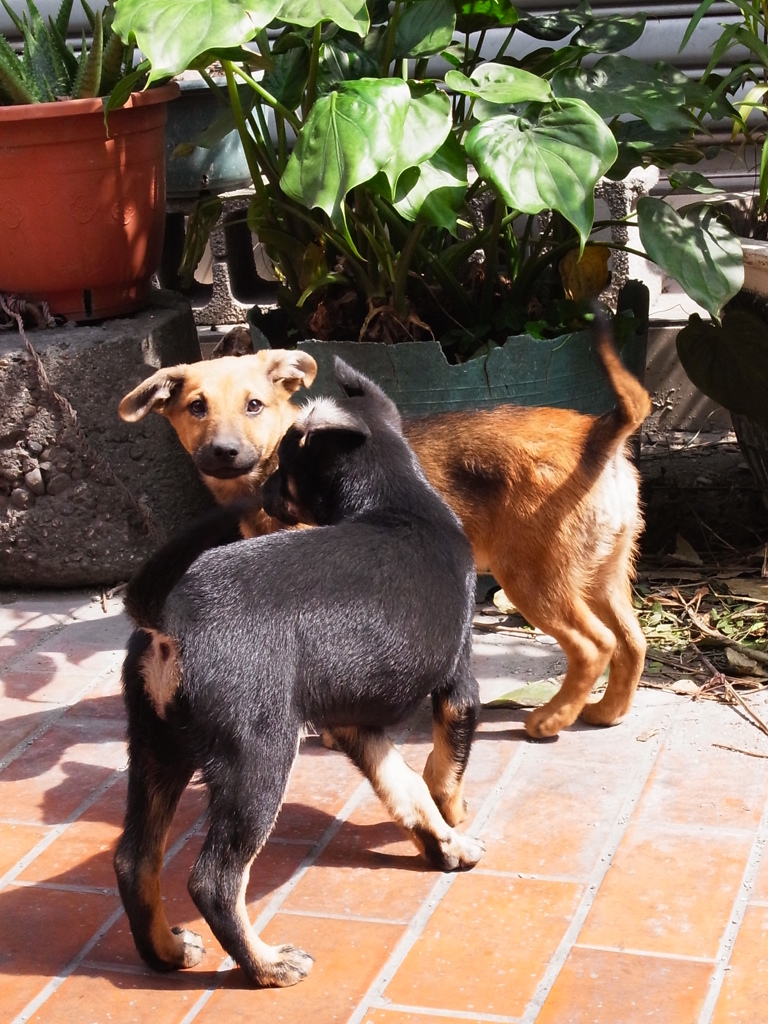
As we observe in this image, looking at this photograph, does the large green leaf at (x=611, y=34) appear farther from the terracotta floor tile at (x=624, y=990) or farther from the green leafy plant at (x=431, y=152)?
the terracotta floor tile at (x=624, y=990)

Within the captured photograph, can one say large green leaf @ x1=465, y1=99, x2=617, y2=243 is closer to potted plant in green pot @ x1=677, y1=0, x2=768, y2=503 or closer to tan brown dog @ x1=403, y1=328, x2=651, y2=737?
tan brown dog @ x1=403, y1=328, x2=651, y2=737

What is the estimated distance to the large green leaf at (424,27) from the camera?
4.06 meters

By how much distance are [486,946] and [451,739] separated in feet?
1.79

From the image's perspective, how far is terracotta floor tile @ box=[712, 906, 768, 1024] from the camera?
242 cm

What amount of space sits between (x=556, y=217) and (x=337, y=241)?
89 centimetres

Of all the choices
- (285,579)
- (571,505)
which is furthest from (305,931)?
(571,505)

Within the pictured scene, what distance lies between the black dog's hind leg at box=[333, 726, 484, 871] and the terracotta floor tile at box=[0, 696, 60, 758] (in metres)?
1.32

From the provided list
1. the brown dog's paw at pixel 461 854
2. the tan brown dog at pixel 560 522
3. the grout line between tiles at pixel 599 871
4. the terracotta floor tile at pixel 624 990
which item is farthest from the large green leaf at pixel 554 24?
the terracotta floor tile at pixel 624 990

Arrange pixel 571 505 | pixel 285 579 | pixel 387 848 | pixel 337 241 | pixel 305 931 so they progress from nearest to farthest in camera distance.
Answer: pixel 285 579, pixel 305 931, pixel 387 848, pixel 571 505, pixel 337 241

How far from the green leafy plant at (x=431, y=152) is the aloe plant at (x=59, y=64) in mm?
571

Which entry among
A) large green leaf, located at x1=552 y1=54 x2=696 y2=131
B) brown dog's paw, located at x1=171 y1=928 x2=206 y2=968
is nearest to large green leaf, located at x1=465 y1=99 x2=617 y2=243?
large green leaf, located at x1=552 y1=54 x2=696 y2=131

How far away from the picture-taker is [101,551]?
4.82 m

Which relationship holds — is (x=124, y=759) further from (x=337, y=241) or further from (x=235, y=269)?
(x=235, y=269)

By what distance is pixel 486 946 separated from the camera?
2701mm
